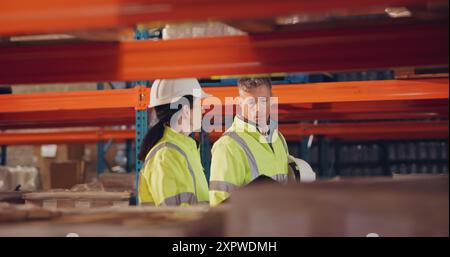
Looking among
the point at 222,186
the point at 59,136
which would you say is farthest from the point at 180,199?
the point at 59,136

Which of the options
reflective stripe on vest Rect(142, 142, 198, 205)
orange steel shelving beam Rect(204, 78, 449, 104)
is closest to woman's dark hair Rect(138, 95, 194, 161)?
reflective stripe on vest Rect(142, 142, 198, 205)

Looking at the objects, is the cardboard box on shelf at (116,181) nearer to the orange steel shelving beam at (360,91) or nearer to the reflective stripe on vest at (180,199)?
the orange steel shelving beam at (360,91)

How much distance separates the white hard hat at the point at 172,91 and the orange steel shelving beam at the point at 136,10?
78.6 inches

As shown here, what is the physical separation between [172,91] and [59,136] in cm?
450

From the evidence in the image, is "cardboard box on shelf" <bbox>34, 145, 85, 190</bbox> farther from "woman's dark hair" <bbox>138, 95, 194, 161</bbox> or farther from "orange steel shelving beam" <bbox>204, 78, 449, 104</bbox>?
"woman's dark hair" <bbox>138, 95, 194, 161</bbox>

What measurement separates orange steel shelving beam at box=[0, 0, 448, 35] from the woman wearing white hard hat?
168 centimetres

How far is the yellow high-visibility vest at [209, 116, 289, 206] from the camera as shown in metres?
3.50

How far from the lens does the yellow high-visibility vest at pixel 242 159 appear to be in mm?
3504

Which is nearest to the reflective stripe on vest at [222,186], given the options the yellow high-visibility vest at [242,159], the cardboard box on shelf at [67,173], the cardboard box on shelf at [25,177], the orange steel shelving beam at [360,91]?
the yellow high-visibility vest at [242,159]

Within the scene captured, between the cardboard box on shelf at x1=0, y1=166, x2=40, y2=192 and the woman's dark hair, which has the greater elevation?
the woman's dark hair

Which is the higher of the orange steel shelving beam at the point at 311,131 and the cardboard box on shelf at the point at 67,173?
the orange steel shelving beam at the point at 311,131
